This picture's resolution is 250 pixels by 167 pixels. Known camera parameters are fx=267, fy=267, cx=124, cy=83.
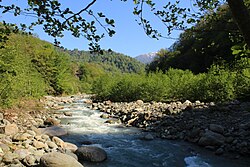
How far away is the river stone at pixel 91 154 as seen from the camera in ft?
29.1

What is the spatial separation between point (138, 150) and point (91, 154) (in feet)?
7.51

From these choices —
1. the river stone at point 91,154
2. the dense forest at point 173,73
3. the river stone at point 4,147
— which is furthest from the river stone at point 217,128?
the river stone at point 4,147

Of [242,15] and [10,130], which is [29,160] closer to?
[10,130]

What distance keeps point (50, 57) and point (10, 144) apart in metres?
41.7

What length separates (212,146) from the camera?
1050 cm

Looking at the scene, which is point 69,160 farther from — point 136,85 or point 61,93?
point 61,93

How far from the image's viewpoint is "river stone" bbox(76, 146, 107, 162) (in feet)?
29.1

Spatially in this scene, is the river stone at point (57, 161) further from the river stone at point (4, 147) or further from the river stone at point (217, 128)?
the river stone at point (217, 128)

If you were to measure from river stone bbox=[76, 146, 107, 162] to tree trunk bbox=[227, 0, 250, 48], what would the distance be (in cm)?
787

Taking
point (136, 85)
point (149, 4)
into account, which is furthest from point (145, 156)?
point (136, 85)

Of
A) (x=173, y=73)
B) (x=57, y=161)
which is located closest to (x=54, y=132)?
(x=57, y=161)

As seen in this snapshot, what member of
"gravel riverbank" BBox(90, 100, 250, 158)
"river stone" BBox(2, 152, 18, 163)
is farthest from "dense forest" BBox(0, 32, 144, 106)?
"gravel riverbank" BBox(90, 100, 250, 158)

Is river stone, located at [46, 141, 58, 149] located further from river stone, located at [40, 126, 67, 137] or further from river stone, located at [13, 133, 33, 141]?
river stone, located at [40, 126, 67, 137]

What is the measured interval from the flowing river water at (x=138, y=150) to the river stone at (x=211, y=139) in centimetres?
44
